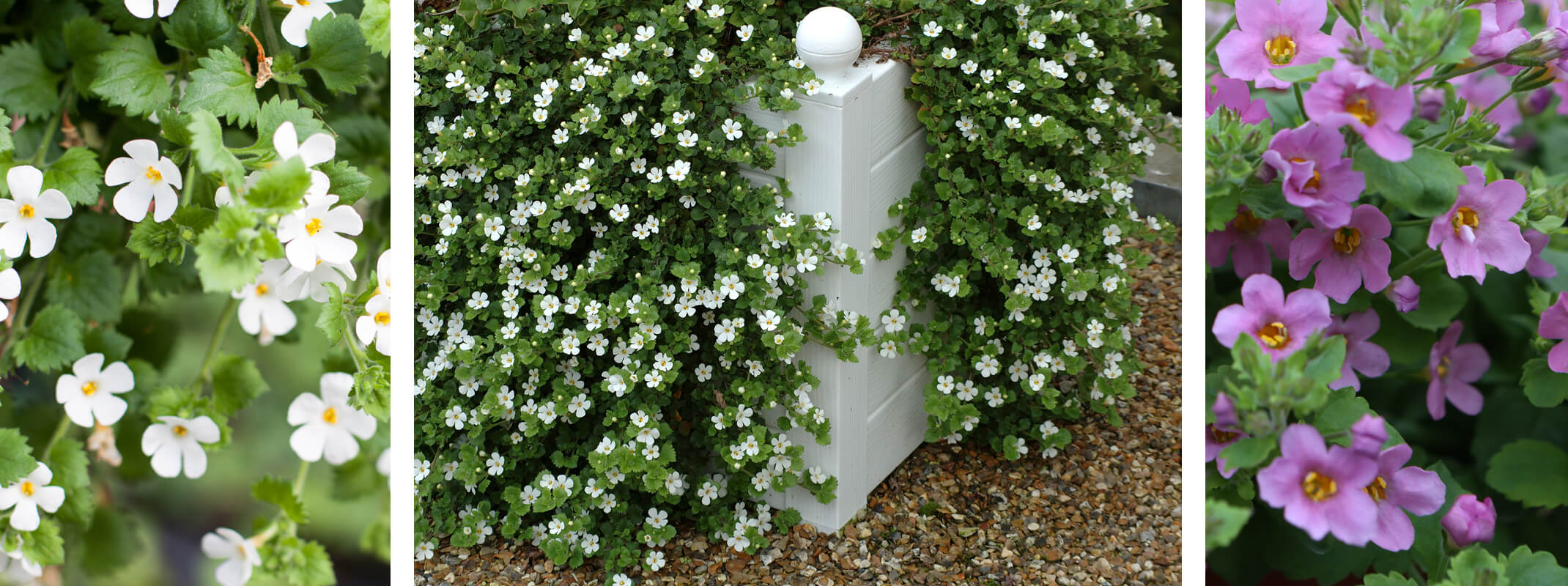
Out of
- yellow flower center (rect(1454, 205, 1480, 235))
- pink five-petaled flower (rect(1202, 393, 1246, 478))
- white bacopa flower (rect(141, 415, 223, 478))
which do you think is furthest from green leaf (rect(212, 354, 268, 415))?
yellow flower center (rect(1454, 205, 1480, 235))

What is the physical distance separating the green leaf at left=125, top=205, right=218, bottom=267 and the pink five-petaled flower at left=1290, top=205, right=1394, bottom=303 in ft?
3.14

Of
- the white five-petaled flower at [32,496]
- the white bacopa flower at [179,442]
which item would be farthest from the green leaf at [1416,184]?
the white five-petaled flower at [32,496]

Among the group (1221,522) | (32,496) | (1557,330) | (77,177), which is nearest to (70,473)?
(32,496)

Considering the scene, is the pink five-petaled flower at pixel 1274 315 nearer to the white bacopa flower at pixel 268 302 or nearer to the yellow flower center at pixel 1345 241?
the yellow flower center at pixel 1345 241

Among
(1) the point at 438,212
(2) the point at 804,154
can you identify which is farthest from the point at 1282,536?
(1) the point at 438,212

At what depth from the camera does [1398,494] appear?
0.91 meters

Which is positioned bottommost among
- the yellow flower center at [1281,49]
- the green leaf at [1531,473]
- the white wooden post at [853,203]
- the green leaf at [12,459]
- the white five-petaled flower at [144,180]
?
the white wooden post at [853,203]

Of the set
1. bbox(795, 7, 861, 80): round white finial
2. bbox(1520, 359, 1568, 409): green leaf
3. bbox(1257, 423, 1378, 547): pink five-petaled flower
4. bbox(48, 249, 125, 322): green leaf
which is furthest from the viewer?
bbox(795, 7, 861, 80): round white finial

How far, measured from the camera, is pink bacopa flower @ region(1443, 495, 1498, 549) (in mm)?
1021

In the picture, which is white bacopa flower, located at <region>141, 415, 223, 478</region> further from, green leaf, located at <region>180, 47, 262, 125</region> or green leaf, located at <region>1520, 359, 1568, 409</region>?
green leaf, located at <region>1520, 359, 1568, 409</region>

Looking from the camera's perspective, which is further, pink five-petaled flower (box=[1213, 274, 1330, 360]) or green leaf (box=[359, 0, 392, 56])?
green leaf (box=[359, 0, 392, 56])

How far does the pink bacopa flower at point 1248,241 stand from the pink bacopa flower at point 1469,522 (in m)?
0.26

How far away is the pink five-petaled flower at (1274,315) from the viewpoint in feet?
2.81

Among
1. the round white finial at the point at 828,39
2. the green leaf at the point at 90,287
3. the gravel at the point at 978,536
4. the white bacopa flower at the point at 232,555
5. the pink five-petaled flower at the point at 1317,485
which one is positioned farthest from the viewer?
the gravel at the point at 978,536
